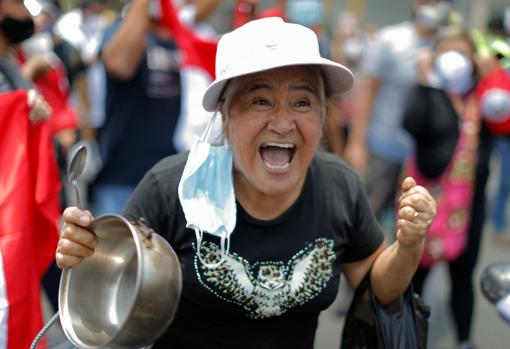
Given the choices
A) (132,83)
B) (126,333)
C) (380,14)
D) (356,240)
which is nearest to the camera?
(126,333)

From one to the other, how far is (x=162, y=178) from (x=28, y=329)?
0.66 metres

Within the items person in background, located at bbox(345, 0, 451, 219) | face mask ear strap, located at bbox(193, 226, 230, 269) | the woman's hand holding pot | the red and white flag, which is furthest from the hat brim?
person in background, located at bbox(345, 0, 451, 219)

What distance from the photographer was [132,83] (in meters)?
4.03

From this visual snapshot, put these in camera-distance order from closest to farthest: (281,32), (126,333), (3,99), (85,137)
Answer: (126,333)
(281,32)
(3,99)
(85,137)

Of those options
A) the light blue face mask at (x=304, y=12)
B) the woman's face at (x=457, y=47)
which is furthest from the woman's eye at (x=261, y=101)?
the light blue face mask at (x=304, y=12)

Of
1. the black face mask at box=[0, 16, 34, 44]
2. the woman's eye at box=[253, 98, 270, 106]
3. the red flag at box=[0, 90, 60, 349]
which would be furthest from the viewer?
the black face mask at box=[0, 16, 34, 44]

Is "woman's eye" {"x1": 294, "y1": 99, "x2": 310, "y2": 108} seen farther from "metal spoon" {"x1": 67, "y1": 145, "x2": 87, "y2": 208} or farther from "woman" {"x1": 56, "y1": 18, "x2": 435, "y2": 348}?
"metal spoon" {"x1": 67, "y1": 145, "x2": 87, "y2": 208}

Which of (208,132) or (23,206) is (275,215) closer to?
A: (208,132)

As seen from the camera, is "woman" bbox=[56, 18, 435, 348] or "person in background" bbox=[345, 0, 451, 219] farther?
"person in background" bbox=[345, 0, 451, 219]

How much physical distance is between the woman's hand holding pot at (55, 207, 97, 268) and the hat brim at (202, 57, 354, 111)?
18.5 inches

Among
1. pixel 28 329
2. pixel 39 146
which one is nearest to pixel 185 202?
pixel 28 329

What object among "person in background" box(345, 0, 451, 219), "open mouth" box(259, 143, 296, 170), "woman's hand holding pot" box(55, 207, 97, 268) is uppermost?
"open mouth" box(259, 143, 296, 170)

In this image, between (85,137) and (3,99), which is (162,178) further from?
(85,137)

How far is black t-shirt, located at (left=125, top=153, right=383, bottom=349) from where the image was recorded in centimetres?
212
